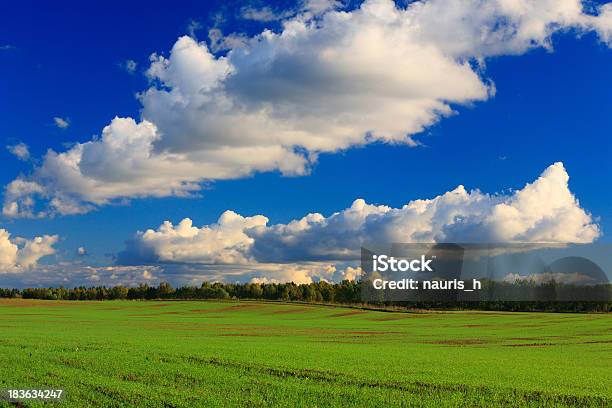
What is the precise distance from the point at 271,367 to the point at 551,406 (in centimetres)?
1268

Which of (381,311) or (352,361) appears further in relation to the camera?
(381,311)

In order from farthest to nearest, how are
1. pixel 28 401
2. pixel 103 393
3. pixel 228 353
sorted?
pixel 228 353
pixel 103 393
pixel 28 401

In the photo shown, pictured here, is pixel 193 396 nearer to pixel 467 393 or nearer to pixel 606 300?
pixel 467 393

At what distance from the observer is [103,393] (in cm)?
2152

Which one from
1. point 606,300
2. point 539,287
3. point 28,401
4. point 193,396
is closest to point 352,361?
point 193,396

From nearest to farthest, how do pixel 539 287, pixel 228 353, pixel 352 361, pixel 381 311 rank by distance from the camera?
pixel 352 361 → pixel 228 353 → pixel 381 311 → pixel 539 287

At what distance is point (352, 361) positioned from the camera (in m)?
32.8

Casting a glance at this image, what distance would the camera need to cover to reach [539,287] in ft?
566

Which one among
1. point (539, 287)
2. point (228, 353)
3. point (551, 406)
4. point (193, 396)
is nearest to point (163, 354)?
point (228, 353)

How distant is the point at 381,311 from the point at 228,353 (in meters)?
102

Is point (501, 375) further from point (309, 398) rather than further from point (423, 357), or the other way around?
point (309, 398)

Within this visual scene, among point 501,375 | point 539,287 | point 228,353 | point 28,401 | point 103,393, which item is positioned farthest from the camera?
point 539,287

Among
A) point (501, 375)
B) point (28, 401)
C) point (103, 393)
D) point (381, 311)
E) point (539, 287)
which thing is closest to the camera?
point (28, 401)

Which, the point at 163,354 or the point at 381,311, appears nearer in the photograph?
the point at 163,354
